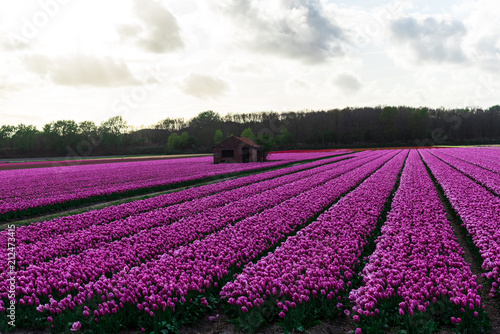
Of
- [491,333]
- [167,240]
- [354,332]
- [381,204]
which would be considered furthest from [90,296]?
[381,204]

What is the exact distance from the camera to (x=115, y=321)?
5.41 metres

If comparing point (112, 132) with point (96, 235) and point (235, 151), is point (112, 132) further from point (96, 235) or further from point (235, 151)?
point (96, 235)

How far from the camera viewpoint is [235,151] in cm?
5178

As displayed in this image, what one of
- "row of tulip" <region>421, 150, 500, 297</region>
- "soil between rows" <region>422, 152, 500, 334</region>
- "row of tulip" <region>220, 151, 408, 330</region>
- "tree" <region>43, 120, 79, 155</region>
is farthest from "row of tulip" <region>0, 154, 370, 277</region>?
"tree" <region>43, 120, 79, 155</region>

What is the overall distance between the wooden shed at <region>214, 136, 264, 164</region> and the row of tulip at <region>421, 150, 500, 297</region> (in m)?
36.1

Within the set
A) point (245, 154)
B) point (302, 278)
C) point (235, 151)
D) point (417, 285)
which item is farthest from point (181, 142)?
point (417, 285)

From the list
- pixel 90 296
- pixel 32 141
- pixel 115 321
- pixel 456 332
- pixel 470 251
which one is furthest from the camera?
pixel 32 141

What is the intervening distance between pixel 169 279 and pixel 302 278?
2.55 metres

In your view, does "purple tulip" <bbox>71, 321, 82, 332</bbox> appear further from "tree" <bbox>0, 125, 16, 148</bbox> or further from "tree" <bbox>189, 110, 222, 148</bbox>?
"tree" <bbox>0, 125, 16, 148</bbox>

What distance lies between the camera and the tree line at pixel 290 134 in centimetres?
11244

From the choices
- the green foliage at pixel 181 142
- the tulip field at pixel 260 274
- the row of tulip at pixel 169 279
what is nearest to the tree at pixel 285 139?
the green foliage at pixel 181 142

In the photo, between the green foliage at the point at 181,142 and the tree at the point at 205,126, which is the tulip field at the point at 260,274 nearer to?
the green foliage at the point at 181,142

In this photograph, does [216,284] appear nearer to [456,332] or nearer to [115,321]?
[115,321]

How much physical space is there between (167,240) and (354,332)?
582 cm
